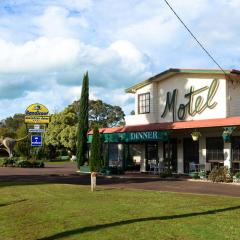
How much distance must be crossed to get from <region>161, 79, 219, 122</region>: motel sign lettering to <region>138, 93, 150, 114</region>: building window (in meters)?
1.57

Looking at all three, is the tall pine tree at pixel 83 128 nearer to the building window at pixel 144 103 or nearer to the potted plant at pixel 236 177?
the building window at pixel 144 103

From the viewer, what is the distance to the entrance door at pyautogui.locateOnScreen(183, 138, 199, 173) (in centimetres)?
2900

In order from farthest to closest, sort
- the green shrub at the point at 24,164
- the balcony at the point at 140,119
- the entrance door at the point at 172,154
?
the green shrub at the point at 24,164 < the balcony at the point at 140,119 < the entrance door at the point at 172,154

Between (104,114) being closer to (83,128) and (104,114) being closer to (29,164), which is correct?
(29,164)

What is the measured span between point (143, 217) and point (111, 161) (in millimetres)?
24274

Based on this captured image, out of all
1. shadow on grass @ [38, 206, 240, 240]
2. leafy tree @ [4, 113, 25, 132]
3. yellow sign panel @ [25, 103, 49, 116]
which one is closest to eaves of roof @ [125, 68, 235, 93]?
yellow sign panel @ [25, 103, 49, 116]

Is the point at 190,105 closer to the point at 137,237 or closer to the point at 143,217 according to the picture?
the point at 143,217

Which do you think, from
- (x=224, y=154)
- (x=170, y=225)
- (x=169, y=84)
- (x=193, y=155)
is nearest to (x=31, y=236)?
(x=170, y=225)

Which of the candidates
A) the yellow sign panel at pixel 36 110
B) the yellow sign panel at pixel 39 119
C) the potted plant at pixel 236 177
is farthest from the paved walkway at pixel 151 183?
the yellow sign panel at pixel 36 110

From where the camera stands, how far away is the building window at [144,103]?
32562mm

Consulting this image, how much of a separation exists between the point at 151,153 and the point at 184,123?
5.75m

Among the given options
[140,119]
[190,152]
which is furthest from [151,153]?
[190,152]

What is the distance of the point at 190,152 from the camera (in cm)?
2947

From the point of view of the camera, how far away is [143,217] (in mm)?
11266
